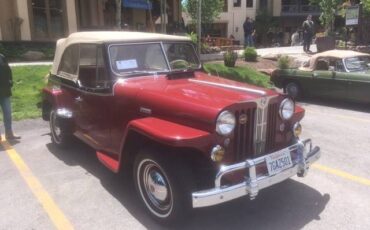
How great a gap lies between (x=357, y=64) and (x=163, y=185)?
25.4 ft

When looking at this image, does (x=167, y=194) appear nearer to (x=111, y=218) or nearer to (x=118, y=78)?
(x=111, y=218)

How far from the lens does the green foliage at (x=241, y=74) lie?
13.0 metres

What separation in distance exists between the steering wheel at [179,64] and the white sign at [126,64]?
0.51 meters

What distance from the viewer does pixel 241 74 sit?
1377 cm

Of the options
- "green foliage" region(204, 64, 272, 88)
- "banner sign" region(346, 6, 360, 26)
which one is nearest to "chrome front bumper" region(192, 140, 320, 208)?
"green foliage" region(204, 64, 272, 88)

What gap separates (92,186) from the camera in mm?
5227

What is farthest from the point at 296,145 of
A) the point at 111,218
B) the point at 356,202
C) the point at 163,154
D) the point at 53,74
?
the point at 53,74

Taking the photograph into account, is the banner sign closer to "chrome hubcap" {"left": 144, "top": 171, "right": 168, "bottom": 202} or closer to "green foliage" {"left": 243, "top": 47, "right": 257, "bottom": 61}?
"green foliage" {"left": 243, "top": 47, "right": 257, "bottom": 61}

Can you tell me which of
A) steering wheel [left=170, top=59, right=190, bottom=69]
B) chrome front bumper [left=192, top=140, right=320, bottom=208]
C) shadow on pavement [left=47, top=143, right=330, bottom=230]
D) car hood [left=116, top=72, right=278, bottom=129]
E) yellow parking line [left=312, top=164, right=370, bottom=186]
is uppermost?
steering wheel [left=170, top=59, right=190, bottom=69]

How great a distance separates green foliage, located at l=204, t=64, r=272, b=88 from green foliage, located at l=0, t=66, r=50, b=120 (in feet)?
16.9

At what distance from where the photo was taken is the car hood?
4.01m

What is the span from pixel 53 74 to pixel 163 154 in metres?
3.63

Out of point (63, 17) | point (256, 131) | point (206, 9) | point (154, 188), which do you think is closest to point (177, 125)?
point (154, 188)

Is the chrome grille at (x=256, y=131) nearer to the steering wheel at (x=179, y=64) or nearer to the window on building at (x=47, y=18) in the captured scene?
the steering wheel at (x=179, y=64)
